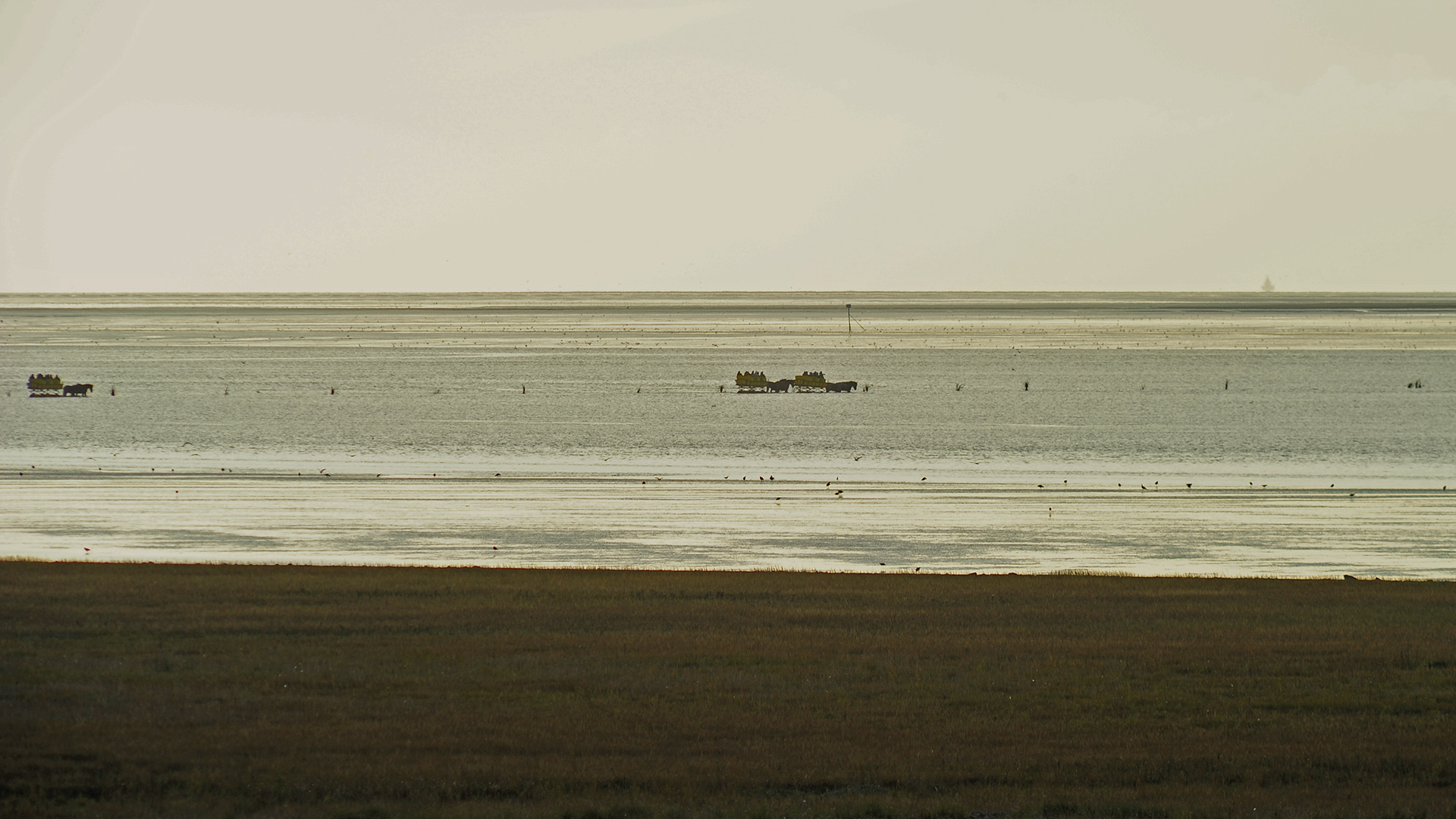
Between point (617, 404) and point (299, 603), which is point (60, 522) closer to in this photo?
point (299, 603)

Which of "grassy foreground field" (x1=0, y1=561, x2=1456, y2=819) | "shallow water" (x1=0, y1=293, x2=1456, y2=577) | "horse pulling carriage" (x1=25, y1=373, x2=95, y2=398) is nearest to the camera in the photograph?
"grassy foreground field" (x1=0, y1=561, x2=1456, y2=819)

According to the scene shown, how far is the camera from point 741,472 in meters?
46.8

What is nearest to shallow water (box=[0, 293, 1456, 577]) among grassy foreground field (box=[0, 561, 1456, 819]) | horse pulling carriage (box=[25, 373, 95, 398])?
horse pulling carriage (box=[25, 373, 95, 398])

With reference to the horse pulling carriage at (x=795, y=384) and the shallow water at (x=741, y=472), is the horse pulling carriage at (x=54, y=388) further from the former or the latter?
the horse pulling carriage at (x=795, y=384)

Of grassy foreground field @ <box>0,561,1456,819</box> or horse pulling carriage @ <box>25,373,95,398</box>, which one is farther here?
horse pulling carriage @ <box>25,373,95,398</box>

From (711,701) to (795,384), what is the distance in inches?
3367

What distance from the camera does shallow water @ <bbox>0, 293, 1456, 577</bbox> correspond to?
28.9 meters

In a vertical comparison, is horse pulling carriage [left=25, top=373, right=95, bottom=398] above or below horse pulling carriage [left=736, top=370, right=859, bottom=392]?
above

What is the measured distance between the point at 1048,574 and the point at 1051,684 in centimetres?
890

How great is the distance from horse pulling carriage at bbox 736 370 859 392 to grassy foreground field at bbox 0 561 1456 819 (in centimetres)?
7525

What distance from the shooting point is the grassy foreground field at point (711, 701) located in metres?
11.0

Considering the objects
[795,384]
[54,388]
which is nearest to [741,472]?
[795,384]

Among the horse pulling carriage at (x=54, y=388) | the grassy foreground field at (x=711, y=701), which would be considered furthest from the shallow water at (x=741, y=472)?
the grassy foreground field at (x=711, y=701)

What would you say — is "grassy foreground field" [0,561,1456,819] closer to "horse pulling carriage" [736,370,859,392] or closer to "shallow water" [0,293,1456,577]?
"shallow water" [0,293,1456,577]
